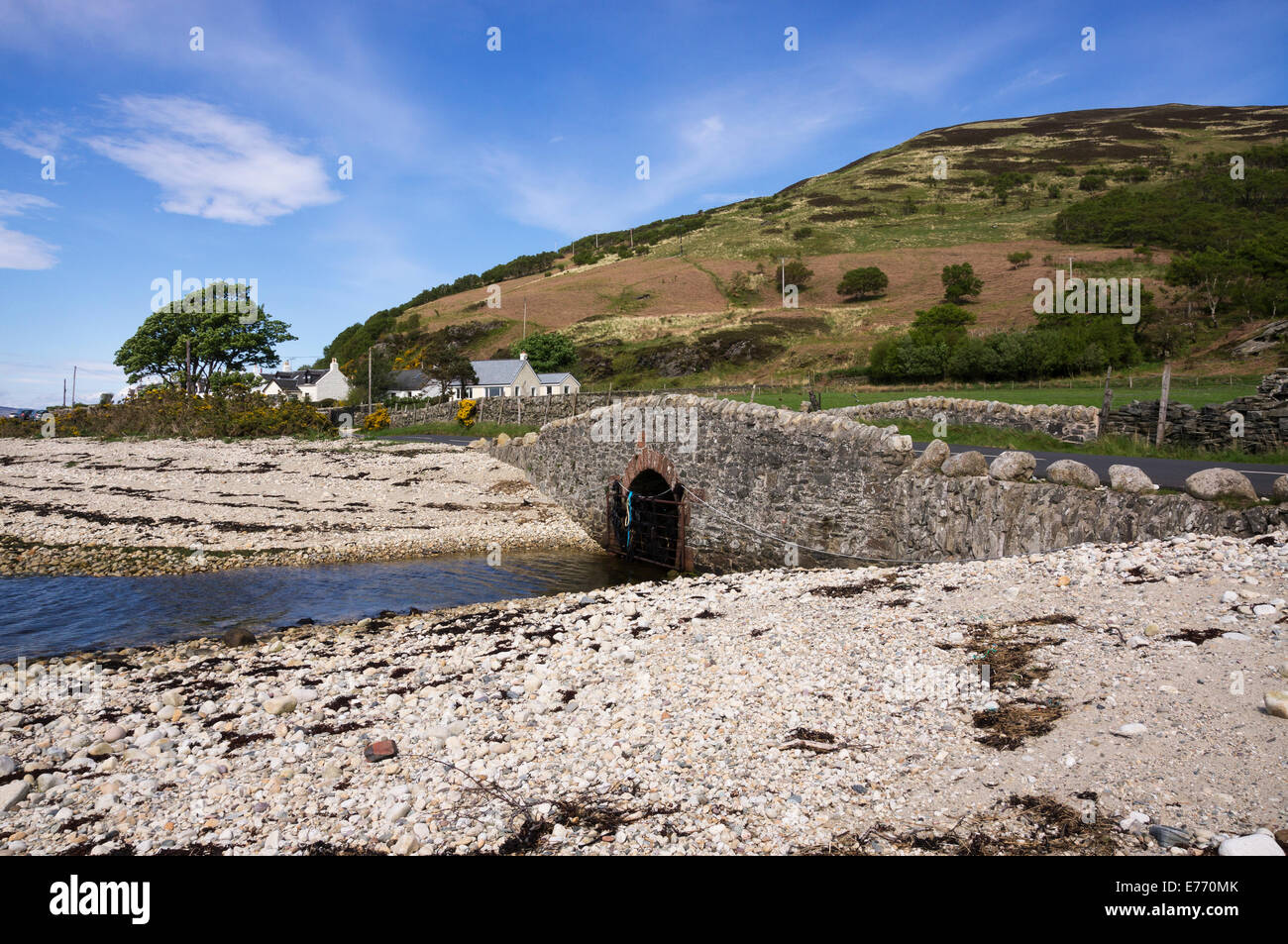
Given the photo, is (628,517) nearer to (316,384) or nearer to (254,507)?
(254,507)

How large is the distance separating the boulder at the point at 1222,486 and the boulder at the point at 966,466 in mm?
2585

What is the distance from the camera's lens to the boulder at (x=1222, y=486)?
8203 mm

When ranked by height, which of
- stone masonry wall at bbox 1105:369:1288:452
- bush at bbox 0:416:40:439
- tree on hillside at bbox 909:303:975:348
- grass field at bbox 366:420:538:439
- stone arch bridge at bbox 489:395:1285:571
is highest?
tree on hillside at bbox 909:303:975:348

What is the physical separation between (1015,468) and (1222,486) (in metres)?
2.30

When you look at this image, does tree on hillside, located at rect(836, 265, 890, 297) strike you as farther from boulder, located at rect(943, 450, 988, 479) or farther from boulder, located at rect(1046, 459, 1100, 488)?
A: boulder, located at rect(1046, 459, 1100, 488)

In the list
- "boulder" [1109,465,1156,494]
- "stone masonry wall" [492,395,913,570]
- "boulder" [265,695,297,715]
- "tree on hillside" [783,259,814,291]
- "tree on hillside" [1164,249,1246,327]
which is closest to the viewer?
"boulder" [265,695,297,715]

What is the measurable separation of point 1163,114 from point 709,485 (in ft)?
517

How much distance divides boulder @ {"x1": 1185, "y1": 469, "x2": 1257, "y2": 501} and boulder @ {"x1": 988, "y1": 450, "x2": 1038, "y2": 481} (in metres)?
1.89

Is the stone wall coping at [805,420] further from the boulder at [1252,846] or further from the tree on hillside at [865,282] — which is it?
the tree on hillside at [865,282]

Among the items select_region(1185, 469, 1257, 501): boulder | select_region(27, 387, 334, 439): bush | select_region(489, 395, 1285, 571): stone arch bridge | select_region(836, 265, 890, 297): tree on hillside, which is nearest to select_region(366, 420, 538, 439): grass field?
select_region(27, 387, 334, 439): bush

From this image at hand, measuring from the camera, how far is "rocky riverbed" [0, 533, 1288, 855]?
398 cm

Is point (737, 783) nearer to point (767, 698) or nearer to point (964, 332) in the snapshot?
point (767, 698)
